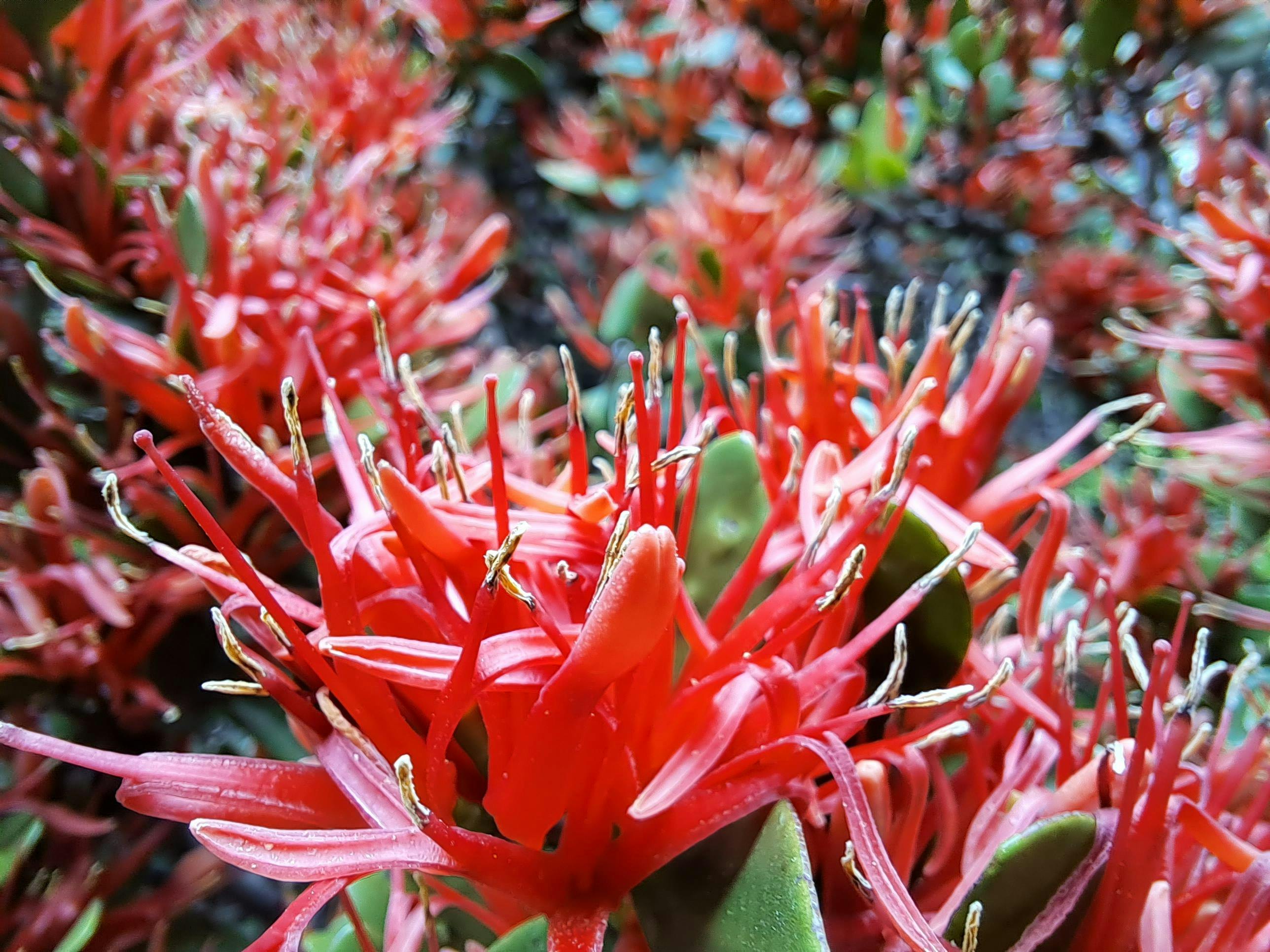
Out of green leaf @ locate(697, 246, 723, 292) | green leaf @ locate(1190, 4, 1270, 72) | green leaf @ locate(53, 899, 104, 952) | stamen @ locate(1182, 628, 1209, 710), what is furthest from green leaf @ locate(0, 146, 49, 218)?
green leaf @ locate(1190, 4, 1270, 72)

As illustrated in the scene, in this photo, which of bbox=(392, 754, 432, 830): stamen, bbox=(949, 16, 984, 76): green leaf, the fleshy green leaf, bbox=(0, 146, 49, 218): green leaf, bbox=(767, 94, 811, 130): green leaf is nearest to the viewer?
bbox=(392, 754, 432, 830): stamen

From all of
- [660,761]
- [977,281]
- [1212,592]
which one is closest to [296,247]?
[660,761]

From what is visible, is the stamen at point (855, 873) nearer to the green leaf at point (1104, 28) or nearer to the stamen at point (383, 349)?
the stamen at point (383, 349)

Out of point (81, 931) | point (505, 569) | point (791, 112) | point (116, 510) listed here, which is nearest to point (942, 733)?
point (505, 569)

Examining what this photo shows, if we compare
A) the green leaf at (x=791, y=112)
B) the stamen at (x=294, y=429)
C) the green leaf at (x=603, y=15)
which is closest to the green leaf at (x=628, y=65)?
the green leaf at (x=603, y=15)

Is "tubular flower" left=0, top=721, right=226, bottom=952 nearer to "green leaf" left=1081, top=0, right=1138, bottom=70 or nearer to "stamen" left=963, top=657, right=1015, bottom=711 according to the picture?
"stamen" left=963, top=657, right=1015, bottom=711
